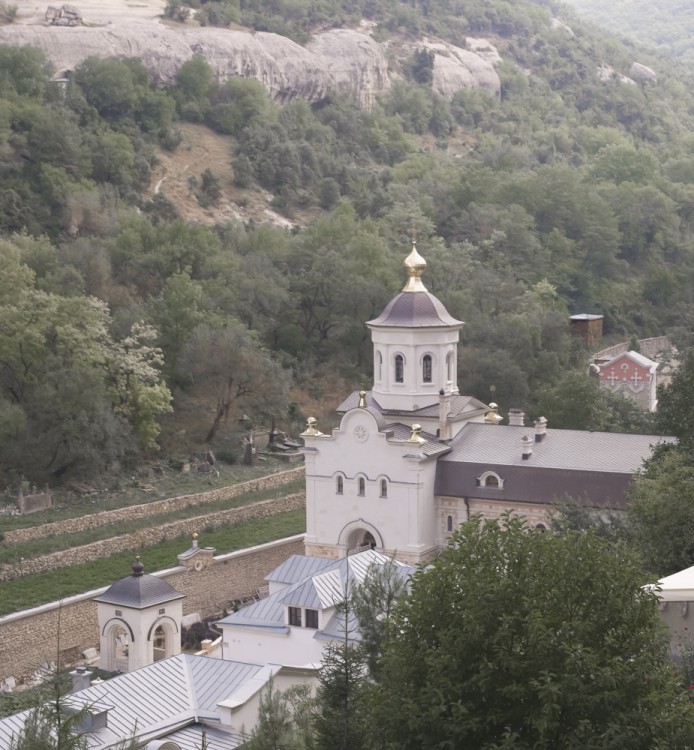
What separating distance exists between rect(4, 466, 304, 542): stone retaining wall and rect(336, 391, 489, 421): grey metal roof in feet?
18.4

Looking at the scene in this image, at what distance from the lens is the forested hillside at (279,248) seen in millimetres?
40719

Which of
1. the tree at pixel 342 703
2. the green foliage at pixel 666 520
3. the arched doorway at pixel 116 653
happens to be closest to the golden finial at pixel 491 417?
the green foliage at pixel 666 520

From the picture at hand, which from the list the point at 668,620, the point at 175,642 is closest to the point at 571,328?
the point at 175,642

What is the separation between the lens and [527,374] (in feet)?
159

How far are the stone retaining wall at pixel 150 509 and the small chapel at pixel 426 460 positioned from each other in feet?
16.4

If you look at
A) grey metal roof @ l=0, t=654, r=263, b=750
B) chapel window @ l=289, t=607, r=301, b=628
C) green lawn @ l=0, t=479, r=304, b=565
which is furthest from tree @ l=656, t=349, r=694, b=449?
grey metal roof @ l=0, t=654, r=263, b=750

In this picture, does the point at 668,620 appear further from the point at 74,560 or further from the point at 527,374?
the point at 527,374

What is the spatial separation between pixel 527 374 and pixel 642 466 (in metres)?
17.5

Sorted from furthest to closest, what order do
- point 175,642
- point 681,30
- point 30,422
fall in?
point 681,30, point 30,422, point 175,642

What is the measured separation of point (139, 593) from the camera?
2805 cm

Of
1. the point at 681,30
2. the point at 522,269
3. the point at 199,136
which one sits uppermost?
the point at 681,30

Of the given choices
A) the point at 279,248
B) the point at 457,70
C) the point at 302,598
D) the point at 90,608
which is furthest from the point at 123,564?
the point at 457,70

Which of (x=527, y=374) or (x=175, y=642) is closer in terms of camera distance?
(x=175, y=642)

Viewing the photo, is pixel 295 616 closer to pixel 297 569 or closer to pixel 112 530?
pixel 297 569
